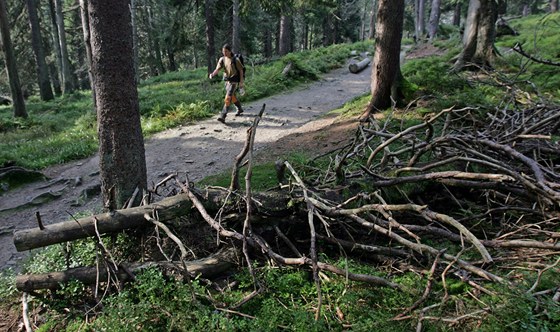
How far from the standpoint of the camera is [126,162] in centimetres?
477

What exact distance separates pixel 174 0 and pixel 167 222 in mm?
22122

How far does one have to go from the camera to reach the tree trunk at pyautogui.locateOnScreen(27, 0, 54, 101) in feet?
68.6

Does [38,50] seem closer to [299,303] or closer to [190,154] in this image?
[190,154]

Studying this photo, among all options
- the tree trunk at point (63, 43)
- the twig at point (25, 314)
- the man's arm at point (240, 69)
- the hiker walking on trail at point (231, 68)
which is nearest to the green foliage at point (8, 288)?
the twig at point (25, 314)

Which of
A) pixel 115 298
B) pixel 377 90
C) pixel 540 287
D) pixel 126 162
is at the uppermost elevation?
pixel 377 90

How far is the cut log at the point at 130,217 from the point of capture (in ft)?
12.4

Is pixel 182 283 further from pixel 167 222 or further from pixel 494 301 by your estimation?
pixel 494 301

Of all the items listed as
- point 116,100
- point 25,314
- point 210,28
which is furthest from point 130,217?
point 210,28

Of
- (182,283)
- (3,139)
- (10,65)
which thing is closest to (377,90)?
(182,283)

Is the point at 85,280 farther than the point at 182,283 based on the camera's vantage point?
Yes

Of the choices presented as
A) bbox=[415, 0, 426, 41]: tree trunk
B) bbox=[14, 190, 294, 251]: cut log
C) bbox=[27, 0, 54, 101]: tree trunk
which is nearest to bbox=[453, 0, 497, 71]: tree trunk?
bbox=[14, 190, 294, 251]: cut log

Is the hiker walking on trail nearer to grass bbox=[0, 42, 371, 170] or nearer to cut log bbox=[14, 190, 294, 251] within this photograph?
grass bbox=[0, 42, 371, 170]

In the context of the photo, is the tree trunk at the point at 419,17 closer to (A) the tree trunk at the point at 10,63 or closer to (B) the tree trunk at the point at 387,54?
(B) the tree trunk at the point at 387,54

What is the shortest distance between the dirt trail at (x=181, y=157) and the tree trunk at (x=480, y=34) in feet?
14.9
